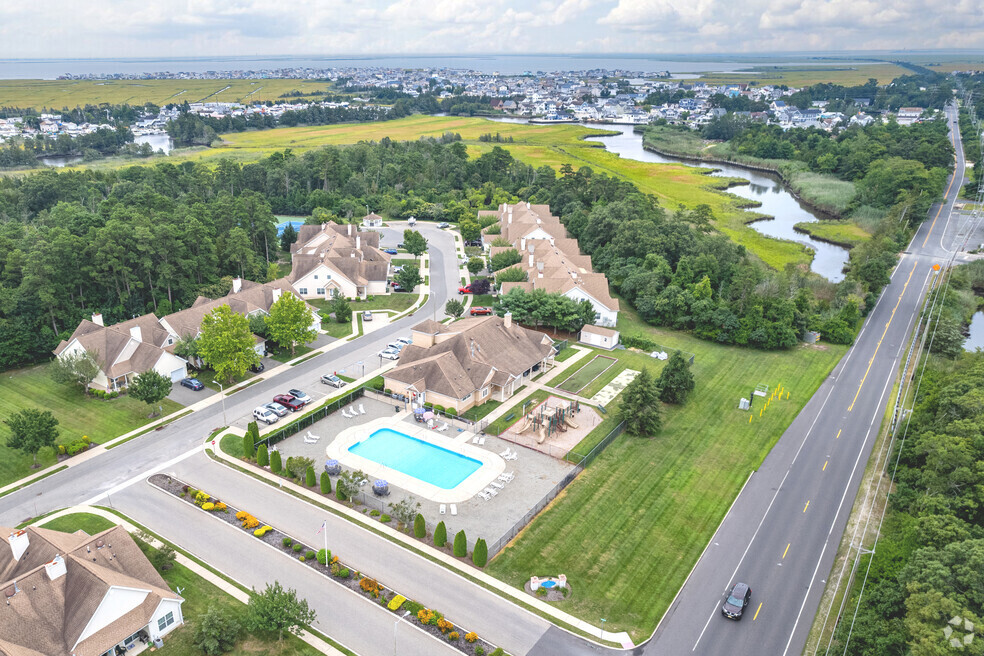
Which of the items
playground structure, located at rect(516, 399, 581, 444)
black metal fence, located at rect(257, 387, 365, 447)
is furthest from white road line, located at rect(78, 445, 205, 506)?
playground structure, located at rect(516, 399, 581, 444)

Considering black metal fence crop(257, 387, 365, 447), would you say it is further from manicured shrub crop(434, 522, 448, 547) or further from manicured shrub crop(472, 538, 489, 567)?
manicured shrub crop(472, 538, 489, 567)

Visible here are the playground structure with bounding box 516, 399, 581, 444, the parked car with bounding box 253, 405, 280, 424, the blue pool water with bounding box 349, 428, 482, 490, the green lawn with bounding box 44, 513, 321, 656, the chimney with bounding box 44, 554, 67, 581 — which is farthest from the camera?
the parked car with bounding box 253, 405, 280, 424

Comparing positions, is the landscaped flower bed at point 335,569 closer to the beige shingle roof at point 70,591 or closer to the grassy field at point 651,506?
the grassy field at point 651,506

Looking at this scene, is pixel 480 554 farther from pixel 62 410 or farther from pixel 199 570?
pixel 62 410

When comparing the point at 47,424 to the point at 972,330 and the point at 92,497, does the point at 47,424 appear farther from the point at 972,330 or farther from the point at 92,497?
the point at 972,330

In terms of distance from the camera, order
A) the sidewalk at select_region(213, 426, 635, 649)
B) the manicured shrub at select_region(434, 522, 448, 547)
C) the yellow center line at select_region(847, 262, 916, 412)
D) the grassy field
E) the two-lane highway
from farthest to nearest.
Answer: the yellow center line at select_region(847, 262, 916, 412) < the manicured shrub at select_region(434, 522, 448, 547) < the grassy field < the two-lane highway < the sidewalk at select_region(213, 426, 635, 649)

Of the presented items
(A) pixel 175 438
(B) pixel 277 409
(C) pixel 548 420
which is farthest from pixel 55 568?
(C) pixel 548 420
